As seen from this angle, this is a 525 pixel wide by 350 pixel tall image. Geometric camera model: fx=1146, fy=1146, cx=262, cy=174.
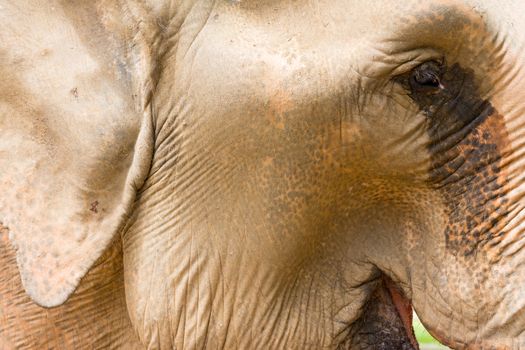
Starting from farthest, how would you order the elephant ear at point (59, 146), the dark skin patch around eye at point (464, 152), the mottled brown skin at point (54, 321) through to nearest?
1. the mottled brown skin at point (54, 321)
2. the elephant ear at point (59, 146)
3. the dark skin patch around eye at point (464, 152)

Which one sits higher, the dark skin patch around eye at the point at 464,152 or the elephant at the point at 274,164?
the dark skin patch around eye at the point at 464,152

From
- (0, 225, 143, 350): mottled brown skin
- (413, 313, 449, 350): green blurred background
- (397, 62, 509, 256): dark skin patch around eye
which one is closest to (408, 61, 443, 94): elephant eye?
(397, 62, 509, 256): dark skin patch around eye

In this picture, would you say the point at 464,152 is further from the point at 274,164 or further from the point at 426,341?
the point at 426,341

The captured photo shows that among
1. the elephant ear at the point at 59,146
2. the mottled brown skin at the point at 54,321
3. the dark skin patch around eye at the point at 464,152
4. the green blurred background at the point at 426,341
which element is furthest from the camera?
the green blurred background at the point at 426,341

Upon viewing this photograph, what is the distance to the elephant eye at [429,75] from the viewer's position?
85.0 inches

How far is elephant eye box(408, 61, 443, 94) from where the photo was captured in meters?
2.16

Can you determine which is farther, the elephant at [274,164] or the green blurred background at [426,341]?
the green blurred background at [426,341]

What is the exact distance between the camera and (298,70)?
7.14 feet

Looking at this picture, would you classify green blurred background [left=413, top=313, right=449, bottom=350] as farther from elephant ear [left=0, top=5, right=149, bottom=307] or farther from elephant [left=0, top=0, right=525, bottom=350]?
elephant ear [left=0, top=5, right=149, bottom=307]

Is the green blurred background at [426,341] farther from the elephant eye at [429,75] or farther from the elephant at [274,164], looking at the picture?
the elephant eye at [429,75]

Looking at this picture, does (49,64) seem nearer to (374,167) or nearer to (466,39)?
(374,167)

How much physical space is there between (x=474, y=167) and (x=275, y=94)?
398 mm

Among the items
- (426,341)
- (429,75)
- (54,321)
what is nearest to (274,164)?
(429,75)

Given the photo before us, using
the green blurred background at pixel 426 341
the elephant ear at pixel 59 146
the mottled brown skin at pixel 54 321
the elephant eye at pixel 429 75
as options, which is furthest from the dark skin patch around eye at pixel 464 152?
the green blurred background at pixel 426 341
